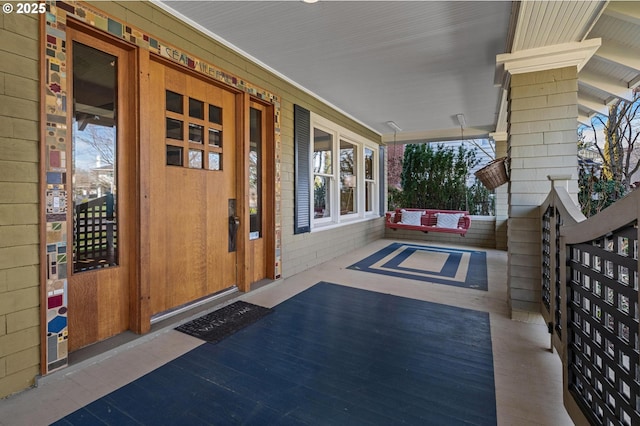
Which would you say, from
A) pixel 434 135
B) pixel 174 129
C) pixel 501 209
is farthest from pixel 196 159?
pixel 501 209

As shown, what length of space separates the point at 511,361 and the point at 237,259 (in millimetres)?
2716

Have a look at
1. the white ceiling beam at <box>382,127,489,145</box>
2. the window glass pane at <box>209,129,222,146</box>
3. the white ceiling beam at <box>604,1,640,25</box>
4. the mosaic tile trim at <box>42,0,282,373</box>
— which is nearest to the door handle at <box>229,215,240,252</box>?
the window glass pane at <box>209,129,222,146</box>

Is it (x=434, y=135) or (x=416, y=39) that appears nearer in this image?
(x=416, y=39)

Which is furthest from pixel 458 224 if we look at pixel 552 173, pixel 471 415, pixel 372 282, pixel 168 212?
pixel 168 212

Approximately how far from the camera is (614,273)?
1.10 meters

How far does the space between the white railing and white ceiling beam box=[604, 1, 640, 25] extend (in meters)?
1.71

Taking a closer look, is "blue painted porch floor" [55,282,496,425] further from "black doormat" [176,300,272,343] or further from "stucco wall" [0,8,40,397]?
"stucco wall" [0,8,40,397]

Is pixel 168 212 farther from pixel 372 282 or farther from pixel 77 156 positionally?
pixel 372 282

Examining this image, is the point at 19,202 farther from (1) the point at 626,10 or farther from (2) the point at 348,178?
(2) the point at 348,178

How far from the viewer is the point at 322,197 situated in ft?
17.6

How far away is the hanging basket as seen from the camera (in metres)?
3.03

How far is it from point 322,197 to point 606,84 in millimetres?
3981

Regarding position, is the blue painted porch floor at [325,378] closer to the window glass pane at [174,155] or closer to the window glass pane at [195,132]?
the window glass pane at [174,155]

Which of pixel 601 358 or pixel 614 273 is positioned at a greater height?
pixel 614 273
